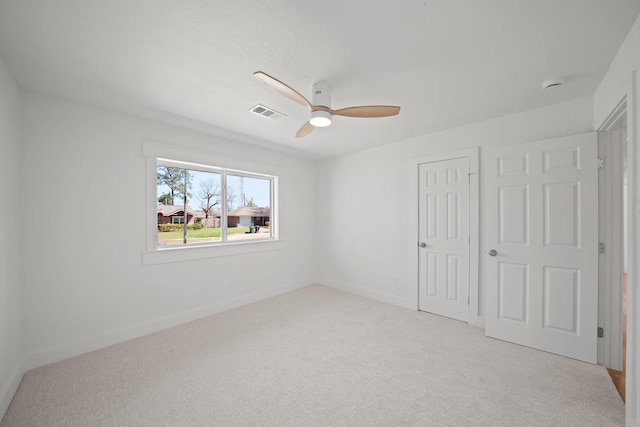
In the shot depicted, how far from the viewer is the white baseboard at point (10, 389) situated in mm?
1757

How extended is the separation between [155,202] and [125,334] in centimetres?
149

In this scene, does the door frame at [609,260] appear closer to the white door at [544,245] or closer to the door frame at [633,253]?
the white door at [544,245]

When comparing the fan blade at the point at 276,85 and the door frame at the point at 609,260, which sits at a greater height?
the fan blade at the point at 276,85

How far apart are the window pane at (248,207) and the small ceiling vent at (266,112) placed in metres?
1.44

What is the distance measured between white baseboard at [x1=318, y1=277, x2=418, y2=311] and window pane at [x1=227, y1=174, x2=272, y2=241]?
1.48 m

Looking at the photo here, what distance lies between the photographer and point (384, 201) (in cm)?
411

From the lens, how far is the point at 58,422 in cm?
168

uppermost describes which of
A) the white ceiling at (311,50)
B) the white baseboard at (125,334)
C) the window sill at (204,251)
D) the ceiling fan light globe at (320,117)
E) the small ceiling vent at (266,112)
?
the white ceiling at (311,50)

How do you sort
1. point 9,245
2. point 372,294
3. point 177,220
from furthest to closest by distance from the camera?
point 372,294, point 177,220, point 9,245

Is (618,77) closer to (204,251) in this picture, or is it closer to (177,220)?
(204,251)

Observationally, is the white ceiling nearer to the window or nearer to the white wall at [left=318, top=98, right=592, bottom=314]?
the white wall at [left=318, top=98, right=592, bottom=314]

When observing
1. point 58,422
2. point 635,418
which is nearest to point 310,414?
point 58,422

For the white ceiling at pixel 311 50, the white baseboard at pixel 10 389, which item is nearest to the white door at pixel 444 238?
the white ceiling at pixel 311 50

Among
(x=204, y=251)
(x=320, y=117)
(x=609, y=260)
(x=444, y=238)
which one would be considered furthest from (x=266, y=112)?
(x=609, y=260)
